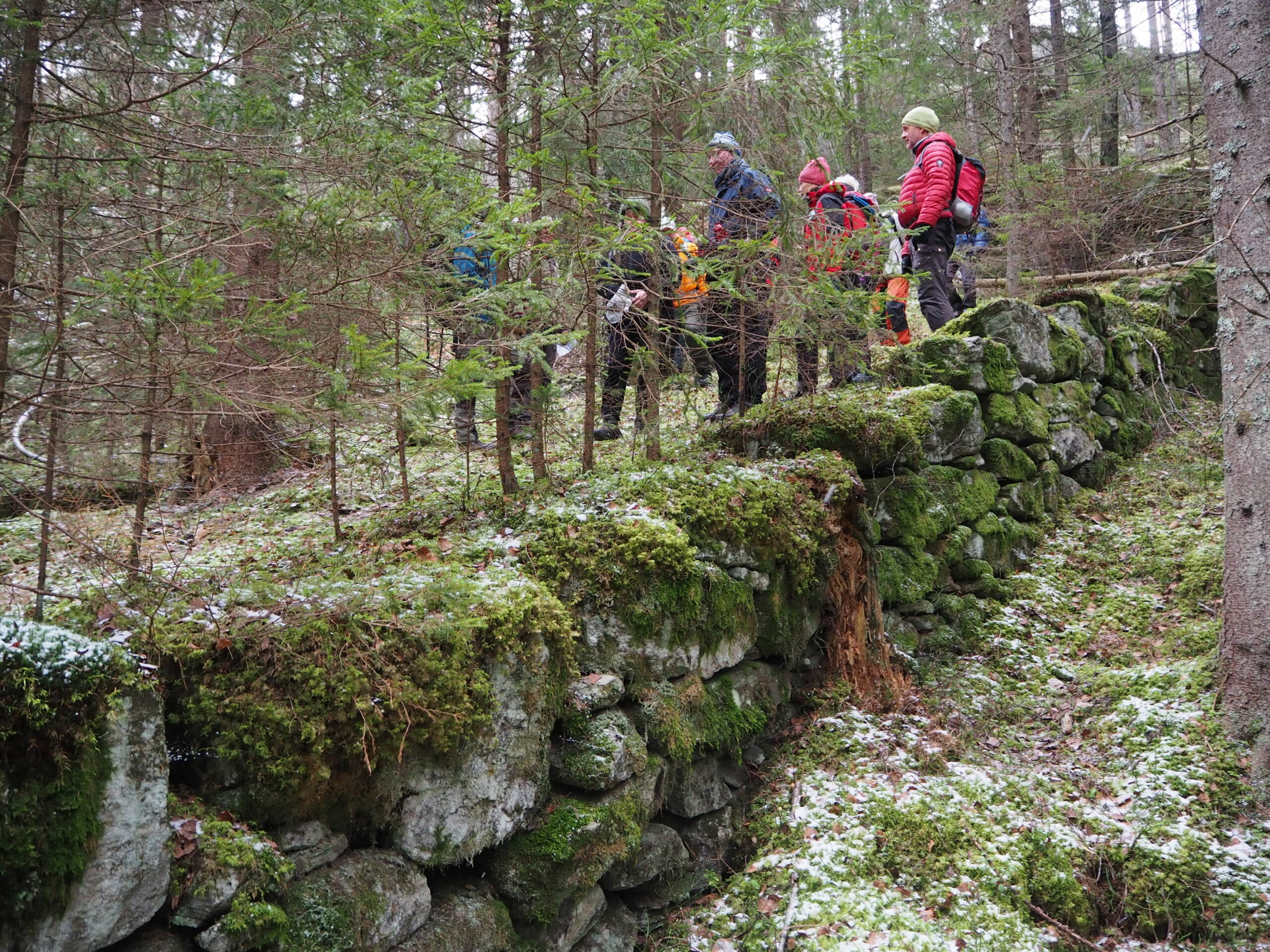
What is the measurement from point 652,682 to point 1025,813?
2240 millimetres

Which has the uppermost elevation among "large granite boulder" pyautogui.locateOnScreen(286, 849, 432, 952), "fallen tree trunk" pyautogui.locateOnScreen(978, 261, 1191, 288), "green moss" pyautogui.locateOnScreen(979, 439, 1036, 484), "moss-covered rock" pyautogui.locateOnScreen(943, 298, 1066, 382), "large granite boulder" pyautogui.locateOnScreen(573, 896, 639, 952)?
"fallen tree trunk" pyautogui.locateOnScreen(978, 261, 1191, 288)

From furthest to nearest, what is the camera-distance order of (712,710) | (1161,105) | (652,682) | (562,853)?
(1161,105), (712,710), (652,682), (562,853)

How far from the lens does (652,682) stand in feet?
14.5

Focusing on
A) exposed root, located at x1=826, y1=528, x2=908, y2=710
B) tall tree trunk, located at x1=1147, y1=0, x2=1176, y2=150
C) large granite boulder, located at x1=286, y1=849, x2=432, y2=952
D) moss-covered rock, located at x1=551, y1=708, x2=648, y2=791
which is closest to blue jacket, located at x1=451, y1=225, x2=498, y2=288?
moss-covered rock, located at x1=551, y1=708, x2=648, y2=791

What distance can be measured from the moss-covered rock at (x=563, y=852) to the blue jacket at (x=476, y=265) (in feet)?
9.51

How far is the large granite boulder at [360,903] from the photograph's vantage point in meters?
2.85

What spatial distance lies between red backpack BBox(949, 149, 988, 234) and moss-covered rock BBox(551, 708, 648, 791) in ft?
20.0

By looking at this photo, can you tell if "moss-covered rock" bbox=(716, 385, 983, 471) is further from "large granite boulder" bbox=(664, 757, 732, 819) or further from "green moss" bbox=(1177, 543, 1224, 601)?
"large granite boulder" bbox=(664, 757, 732, 819)

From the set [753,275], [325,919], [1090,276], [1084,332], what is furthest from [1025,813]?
[1090,276]

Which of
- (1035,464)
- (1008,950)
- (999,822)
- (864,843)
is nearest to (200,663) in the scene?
(864,843)

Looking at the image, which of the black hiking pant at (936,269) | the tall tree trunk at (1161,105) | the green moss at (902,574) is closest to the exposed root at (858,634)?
the green moss at (902,574)

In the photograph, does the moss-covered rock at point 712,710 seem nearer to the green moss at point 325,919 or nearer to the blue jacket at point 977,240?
the green moss at point 325,919

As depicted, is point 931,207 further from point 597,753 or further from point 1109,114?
point 1109,114

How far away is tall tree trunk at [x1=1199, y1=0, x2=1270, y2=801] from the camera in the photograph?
4.78m
